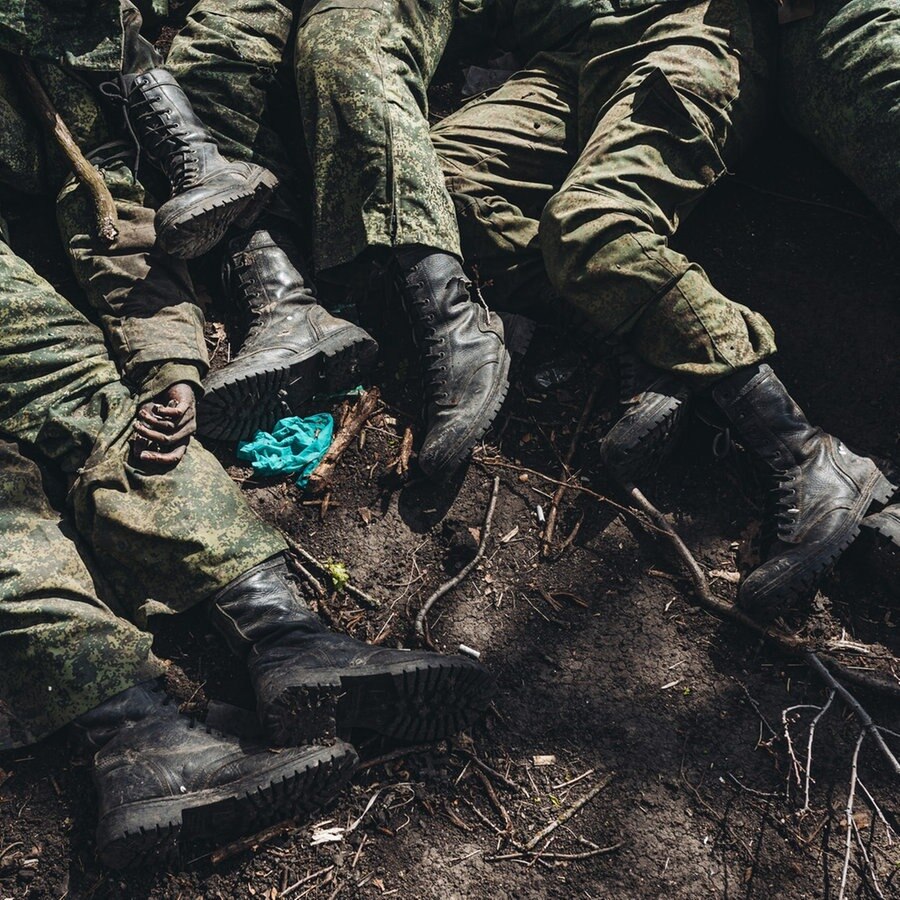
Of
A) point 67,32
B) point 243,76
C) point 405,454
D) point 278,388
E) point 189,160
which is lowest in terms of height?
point 405,454

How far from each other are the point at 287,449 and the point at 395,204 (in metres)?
1.05

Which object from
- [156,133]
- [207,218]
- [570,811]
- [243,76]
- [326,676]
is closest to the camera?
[326,676]

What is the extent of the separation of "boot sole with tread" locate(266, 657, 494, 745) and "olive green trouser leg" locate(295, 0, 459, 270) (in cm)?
169

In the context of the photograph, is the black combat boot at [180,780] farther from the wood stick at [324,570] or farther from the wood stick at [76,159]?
the wood stick at [76,159]

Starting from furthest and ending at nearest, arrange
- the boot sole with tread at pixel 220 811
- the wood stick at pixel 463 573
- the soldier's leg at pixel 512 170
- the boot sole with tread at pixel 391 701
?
the soldier's leg at pixel 512 170 < the wood stick at pixel 463 573 < the boot sole with tread at pixel 391 701 < the boot sole with tread at pixel 220 811

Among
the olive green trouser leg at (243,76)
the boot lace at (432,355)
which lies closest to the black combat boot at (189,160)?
the olive green trouser leg at (243,76)

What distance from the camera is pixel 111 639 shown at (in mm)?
3096

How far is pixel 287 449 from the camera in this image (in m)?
3.78

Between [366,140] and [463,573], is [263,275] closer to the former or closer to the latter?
[366,140]

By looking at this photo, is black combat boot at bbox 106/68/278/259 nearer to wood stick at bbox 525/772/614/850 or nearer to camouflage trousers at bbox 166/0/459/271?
camouflage trousers at bbox 166/0/459/271

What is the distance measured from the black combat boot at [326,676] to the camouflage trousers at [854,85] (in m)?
2.52

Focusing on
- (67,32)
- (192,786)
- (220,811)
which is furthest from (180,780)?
(67,32)

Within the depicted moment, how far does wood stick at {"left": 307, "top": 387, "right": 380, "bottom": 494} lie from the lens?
3762mm

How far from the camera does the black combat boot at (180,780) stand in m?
2.82
